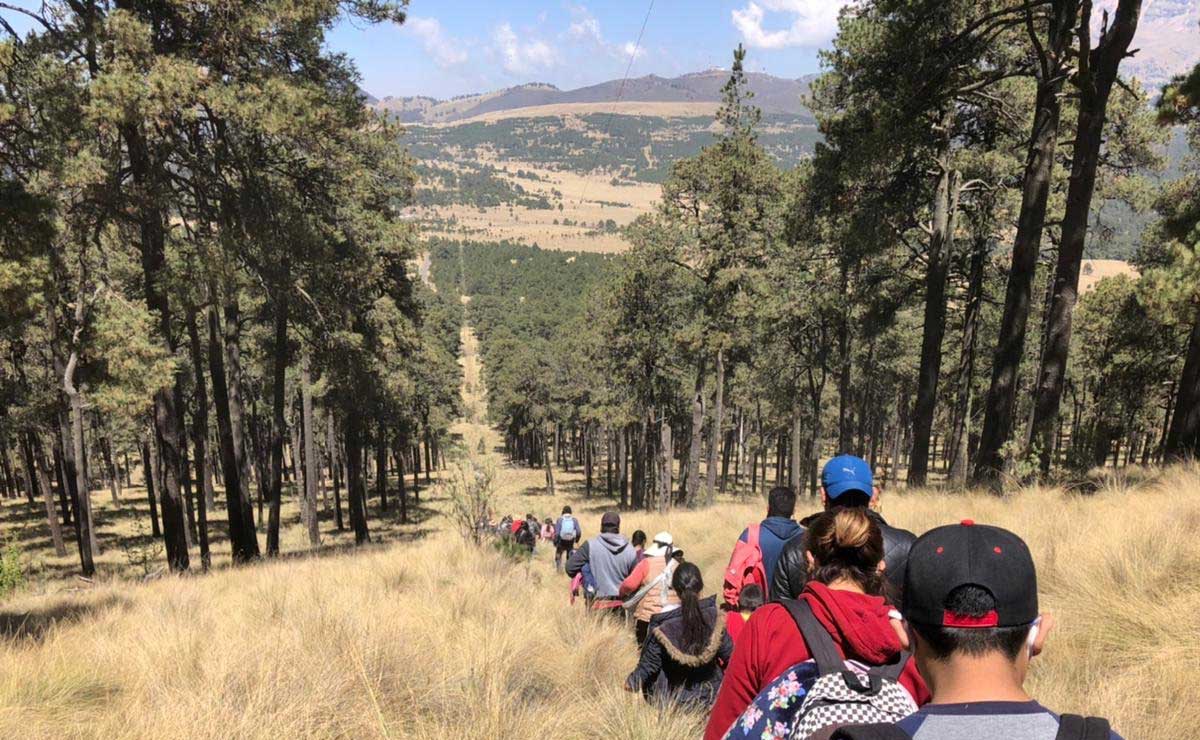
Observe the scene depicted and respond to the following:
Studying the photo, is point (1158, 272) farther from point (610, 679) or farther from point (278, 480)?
point (278, 480)

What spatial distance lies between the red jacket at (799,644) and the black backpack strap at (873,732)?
757 millimetres

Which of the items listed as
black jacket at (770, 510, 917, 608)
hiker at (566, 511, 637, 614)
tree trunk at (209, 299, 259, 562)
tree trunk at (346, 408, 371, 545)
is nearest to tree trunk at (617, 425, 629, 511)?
tree trunk at (346, 408, 371, 545)

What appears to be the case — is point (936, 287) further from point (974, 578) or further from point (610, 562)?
point (974, 578)

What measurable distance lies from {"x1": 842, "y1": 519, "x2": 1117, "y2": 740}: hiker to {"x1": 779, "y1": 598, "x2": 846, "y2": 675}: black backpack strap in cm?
32

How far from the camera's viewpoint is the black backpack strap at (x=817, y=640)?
5.65 ft

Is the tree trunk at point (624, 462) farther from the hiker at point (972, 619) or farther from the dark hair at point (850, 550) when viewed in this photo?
the hiker at point (972, 619)

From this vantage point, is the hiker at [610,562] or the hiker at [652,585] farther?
the hiker at [610,562]

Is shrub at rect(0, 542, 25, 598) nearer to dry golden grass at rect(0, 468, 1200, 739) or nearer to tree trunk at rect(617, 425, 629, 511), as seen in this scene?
dry golden grass at rect(0, 468, 1200, 739)

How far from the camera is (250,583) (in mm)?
8414

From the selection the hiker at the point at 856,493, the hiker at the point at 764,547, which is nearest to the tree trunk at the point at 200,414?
the hiker at the point at 764,547

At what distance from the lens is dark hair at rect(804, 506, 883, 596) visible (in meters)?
2.34

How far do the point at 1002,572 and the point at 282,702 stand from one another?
348 centimetres

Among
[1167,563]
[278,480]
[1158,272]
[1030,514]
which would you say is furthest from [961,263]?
[278,480]

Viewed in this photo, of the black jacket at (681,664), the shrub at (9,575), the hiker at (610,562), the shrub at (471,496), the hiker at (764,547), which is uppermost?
the hiker at (764,547)
